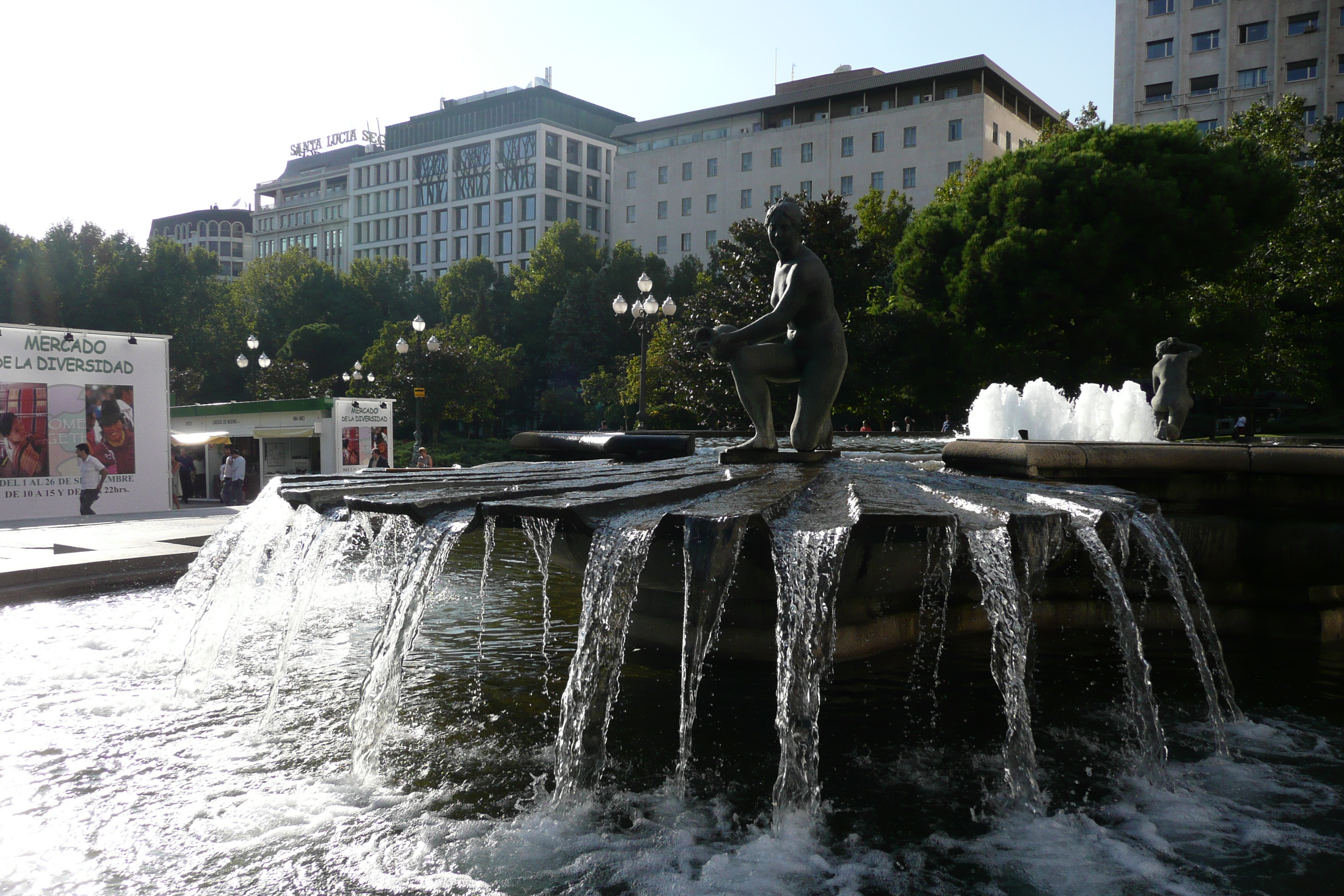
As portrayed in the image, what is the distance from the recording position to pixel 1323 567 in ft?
19.0

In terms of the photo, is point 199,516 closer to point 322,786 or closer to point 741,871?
point 322,786

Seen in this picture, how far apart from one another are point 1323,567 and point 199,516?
15398 millimetres

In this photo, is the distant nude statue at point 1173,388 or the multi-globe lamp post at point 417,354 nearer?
the distant nude statue at point 1173,388

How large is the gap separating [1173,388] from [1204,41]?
5328cm

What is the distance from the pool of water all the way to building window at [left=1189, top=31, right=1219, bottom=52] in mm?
58936

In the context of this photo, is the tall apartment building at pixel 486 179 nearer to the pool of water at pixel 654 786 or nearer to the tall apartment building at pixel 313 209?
the tall apartment building at pixel 313 209

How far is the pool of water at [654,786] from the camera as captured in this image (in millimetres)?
3346

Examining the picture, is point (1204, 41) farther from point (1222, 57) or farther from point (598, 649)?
point (598, 649)

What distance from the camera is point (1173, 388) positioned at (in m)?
11.3

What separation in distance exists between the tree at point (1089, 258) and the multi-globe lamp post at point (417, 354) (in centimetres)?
1396

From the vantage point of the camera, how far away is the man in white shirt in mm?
15992

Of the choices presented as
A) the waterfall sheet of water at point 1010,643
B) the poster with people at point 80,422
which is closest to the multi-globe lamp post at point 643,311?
the poster with people at point 80,422

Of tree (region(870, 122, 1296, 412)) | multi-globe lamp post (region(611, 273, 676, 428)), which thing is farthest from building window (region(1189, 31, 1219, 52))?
multi-globe lamp post (region(611, 273, 676, 428))

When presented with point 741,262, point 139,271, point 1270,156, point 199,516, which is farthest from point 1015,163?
point 139,271
